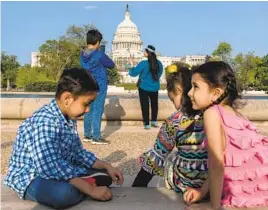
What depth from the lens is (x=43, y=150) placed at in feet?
8.25

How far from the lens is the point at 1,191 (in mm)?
2934

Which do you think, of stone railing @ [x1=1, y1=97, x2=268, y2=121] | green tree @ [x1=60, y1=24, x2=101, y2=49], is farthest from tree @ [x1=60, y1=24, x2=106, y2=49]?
stone railing @ [x1=1, y1=97, x2=268, y2=121]

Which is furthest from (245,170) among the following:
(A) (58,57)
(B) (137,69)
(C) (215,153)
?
(A) (58,57)

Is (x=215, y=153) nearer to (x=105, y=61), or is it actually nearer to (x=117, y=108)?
(x=105, y=61)

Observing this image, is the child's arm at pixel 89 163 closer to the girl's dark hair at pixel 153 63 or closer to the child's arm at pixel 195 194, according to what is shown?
the child's arm at pixel 195 194

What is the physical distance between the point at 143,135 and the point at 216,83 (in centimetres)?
583

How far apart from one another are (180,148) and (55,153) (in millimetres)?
869

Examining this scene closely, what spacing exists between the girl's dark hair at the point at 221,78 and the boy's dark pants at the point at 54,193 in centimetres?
99

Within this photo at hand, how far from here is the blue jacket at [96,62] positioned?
22.4 feet

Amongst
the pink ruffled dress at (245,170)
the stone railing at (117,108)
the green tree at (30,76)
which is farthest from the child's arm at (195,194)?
the green tree at (30,76)

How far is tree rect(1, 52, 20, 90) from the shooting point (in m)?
74.0

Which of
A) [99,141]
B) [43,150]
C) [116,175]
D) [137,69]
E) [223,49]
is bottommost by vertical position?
[99,141]

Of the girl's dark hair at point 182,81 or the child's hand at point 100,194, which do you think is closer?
the child's hand at point 100,194

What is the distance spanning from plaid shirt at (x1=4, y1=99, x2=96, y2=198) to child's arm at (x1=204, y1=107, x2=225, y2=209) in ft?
2.78
